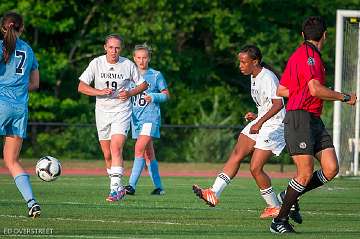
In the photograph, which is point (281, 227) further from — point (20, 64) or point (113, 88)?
point (113, 88)

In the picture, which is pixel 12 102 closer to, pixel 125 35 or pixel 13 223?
pixel 13 223

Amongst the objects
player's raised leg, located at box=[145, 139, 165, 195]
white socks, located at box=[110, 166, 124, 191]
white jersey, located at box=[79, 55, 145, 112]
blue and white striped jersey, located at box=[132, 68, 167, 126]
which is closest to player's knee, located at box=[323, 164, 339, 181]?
white socks, located at box=[110, 166, 124, 191]

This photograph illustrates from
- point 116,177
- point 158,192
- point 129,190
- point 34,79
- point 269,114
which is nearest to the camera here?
point 34,79

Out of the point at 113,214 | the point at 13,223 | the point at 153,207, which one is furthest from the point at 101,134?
the point at 13,223

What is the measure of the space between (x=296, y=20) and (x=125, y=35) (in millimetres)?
6311

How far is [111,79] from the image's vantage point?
1488 centimetres

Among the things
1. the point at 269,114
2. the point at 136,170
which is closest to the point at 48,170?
the point at 269,114

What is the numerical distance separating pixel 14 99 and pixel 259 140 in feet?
9.39

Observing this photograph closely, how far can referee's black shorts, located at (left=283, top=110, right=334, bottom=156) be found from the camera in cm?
1101

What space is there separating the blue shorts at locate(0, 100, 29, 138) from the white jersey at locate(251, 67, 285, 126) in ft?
9.12

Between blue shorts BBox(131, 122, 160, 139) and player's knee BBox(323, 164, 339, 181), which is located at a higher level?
blue shorts BBox(131, 122, 160, 139)

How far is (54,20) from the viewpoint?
118ft

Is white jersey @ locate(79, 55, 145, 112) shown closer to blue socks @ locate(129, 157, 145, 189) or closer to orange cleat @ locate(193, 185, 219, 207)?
blue socks @ locate(129, 157, 145, 189)

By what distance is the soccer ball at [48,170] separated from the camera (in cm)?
1318
